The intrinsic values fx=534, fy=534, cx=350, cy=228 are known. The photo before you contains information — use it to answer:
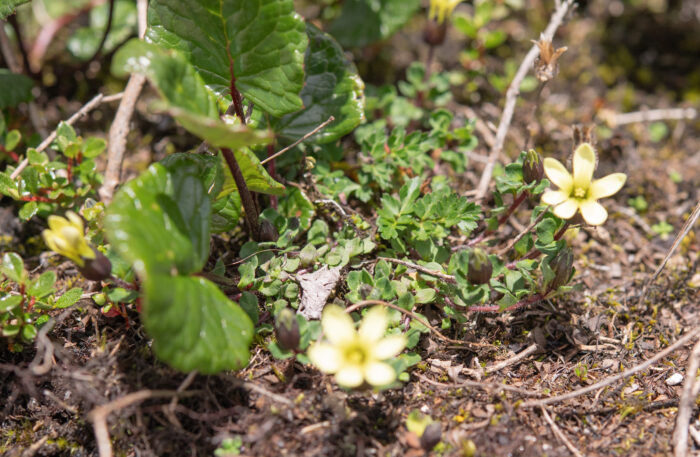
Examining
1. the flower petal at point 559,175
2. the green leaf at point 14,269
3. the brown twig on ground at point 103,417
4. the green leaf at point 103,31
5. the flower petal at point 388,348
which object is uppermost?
the green leaf at point 103,31

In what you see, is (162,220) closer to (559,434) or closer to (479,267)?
(479,267)

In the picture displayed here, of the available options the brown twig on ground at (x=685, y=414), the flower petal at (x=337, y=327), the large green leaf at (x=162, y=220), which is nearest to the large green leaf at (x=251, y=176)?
the large green leaf at (x=162, y=220)

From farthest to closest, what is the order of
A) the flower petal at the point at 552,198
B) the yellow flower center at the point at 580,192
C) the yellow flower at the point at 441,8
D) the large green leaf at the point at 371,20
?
the large green leaf at the point at 371,20, the yellow flower at the point at 441,8, the yellow flower center at the point at 580,192, the flower petal at the point at 552,198

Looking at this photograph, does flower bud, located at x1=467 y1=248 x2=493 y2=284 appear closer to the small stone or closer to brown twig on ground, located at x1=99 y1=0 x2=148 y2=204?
the small stone

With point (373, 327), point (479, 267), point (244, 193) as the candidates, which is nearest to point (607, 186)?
point (479, 267)

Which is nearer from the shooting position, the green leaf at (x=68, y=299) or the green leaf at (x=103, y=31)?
the green leaf at (x=68, y=299)

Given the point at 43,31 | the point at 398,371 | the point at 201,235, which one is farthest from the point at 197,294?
the point at 43,31

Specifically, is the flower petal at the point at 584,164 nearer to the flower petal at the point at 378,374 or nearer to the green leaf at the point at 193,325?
the flower petal at the point at 378,374
